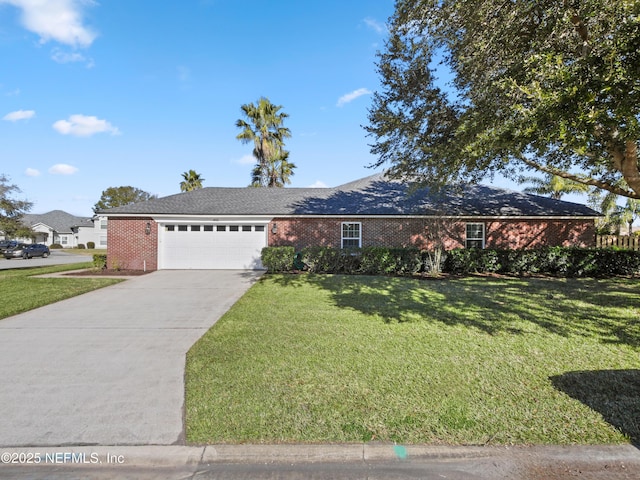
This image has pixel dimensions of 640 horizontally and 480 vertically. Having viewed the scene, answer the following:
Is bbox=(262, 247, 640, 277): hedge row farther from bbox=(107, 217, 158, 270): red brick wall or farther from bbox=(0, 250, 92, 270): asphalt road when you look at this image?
bbox=(0, 250, 92, 270): asphalt road

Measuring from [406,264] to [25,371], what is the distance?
11.3 meters

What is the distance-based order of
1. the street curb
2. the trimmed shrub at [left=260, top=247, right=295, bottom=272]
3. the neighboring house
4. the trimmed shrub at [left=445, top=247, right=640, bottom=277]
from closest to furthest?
the street curb, the trimmed shrub at [left=445, top=247, right=640, bottom=277], the trimmed shrub at [left=260, top=247, right=295, bottom=272], the neighboring house

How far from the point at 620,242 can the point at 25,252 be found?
1597 inches

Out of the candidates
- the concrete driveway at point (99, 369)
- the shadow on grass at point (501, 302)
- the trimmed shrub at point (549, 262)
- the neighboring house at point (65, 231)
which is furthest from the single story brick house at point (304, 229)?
the neighboring house at point (65, 231)

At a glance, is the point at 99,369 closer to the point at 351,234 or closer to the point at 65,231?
the point at 351,234

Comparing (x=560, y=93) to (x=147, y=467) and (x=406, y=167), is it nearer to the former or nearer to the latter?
(x=406, y=167)

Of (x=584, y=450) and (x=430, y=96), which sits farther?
(x=430, y=96)

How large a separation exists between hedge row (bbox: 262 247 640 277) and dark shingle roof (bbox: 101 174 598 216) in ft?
6.93

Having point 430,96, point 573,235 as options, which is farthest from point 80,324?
point 573,235

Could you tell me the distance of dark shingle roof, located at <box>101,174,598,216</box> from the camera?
1457 centimetres

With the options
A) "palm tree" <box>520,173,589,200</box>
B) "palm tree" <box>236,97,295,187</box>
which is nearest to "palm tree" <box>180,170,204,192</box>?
"palm tree" <box>236,97,295,187</box>

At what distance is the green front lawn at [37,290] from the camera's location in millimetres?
7636

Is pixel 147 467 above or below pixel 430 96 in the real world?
below

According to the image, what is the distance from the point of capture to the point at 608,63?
4602 millimetres
